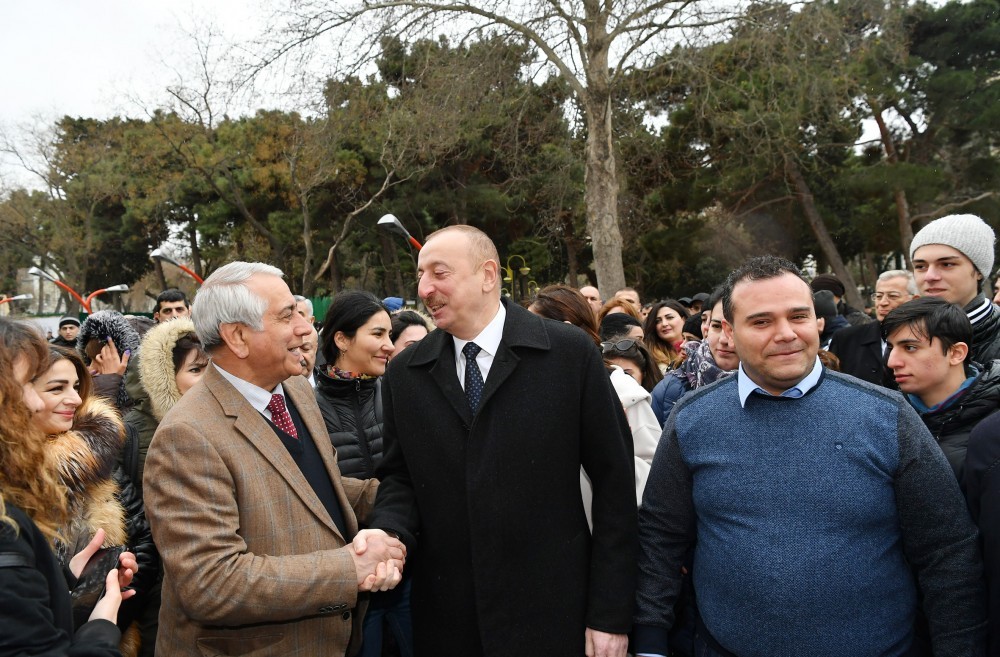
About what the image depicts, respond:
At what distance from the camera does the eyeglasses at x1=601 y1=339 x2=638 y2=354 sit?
420cm

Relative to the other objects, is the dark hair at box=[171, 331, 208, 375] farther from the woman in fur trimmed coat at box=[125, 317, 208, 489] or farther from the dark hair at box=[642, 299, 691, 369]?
the dark hair at box=[642, 299, 691, 369]

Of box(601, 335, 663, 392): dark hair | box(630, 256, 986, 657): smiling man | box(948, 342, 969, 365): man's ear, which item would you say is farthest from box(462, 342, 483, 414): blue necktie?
box(601, 335, 663, 392): dark hair


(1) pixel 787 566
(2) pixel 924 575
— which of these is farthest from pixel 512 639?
(2) pixel 924 575

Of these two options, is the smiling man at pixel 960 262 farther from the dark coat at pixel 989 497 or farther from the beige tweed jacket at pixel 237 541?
the beige tweed jacket at pixel 237 541

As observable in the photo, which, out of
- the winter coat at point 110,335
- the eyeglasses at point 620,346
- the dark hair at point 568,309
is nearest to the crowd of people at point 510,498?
the dark hair at point 568,309

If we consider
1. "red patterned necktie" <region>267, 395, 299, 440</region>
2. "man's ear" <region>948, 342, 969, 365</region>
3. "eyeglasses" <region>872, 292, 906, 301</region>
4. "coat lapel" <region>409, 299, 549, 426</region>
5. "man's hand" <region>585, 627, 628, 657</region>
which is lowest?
"man's hand" <region>585, 627, 628, 657</region>

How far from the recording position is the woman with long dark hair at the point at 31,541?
1525 mm

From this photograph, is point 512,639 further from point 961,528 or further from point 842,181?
point 842,181

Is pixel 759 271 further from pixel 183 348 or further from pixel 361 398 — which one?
pixel 183 348

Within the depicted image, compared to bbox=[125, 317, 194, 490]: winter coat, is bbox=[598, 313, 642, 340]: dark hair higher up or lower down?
lower down

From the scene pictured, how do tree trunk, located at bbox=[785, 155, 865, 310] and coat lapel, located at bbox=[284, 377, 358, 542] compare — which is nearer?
coat lapel, located at bbox=[284, 377, 358, 542]

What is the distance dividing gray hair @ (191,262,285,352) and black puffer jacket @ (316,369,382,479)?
0.97 m

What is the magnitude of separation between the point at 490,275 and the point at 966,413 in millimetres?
1747

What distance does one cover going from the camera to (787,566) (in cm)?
199
